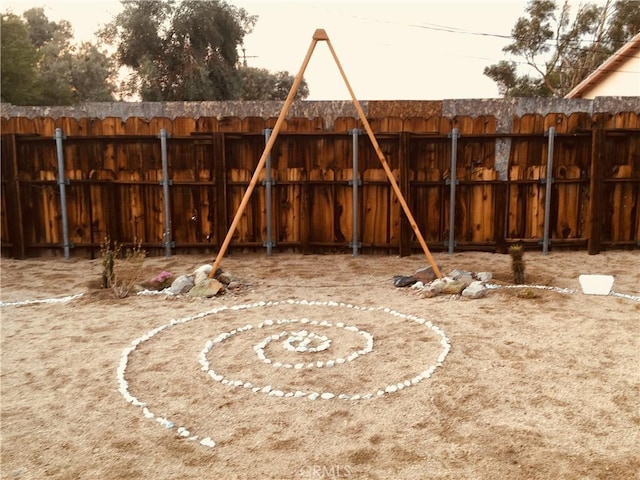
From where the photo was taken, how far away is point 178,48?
856 inches

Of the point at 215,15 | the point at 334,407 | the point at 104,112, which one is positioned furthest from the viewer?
the point at 215,15

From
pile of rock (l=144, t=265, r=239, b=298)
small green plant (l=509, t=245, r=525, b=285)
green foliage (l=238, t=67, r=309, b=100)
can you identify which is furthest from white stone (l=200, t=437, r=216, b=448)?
green foliage (l=238, t=67, r=309, b=100)

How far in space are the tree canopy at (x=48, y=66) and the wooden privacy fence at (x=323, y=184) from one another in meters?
17.2

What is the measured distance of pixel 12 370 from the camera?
12.6 feet

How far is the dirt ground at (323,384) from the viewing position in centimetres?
268

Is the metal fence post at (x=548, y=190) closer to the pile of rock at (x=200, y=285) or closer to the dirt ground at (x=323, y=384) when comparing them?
the dirt ground at (x=323, y=384)

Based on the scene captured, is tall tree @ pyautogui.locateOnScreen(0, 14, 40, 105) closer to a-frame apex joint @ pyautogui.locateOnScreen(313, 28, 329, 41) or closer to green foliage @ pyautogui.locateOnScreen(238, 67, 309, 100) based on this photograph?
green foliage @ pyautogui.locateOnScreen(238, 67, 309, 100)

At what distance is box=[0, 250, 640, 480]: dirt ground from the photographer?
268 cm

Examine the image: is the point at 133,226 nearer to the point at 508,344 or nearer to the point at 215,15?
the point at 508,344

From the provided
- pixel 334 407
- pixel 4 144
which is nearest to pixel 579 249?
pixel 334 407

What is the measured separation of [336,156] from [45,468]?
5.88 meters

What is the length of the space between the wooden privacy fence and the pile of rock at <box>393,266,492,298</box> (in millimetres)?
1514

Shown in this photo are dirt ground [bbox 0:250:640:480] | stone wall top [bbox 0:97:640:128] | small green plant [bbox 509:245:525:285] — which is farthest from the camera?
stone wall top [bbox 0:97:640:128]

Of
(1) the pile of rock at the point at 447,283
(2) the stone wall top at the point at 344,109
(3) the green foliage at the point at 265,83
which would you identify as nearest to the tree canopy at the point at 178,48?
(3) the green foliage at the point at 265,83
